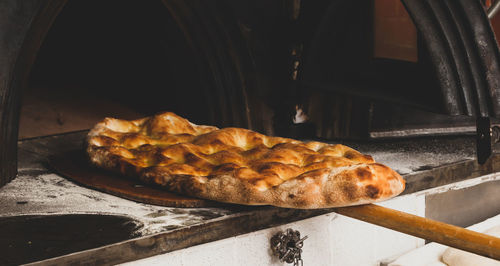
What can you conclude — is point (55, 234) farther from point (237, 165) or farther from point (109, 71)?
point (109, 71)

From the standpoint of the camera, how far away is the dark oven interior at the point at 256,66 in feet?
5.89

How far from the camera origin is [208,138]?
1741mm

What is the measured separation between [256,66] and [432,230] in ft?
3.88

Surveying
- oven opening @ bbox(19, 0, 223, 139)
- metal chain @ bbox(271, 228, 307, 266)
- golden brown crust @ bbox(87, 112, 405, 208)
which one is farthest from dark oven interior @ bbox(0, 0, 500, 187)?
metal chain @ bbox(271, 228, 307, 266)

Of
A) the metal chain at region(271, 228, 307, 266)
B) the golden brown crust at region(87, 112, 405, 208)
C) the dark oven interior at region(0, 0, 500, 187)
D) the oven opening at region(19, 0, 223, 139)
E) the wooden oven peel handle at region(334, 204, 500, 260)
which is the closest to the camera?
the wooden oven peel handle at region(334, 204, 500, 260)

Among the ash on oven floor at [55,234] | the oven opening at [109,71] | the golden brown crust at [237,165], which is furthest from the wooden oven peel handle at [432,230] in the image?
the oven opening at [109,71]

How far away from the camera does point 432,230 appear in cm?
125

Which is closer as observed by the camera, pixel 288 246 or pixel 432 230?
pixel 432 230

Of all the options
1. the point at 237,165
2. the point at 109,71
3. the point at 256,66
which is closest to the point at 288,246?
the point at 237,165

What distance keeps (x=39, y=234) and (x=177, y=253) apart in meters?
0.30

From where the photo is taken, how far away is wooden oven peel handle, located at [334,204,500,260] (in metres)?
1.20

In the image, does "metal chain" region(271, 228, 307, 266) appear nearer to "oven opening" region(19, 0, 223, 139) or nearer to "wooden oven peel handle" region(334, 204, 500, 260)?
"wooden oven peel handle" region(334, 204, 500, 260)

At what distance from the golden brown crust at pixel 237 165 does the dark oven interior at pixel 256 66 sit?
1.12ft

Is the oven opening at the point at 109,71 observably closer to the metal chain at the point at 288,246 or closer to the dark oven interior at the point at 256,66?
the dark oven interior at the point at 256,66
